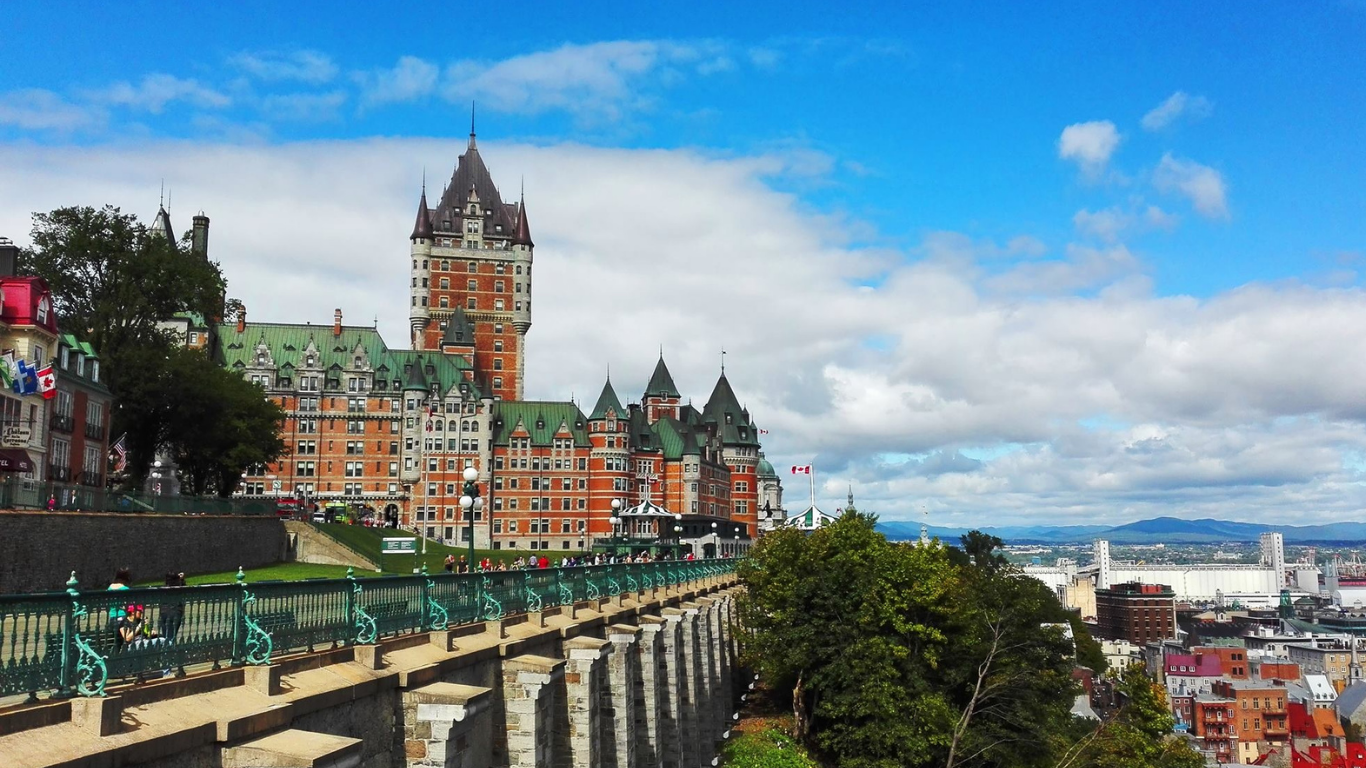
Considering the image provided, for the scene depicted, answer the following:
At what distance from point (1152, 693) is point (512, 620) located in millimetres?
25252

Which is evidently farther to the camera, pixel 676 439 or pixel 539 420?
pixel 676 439

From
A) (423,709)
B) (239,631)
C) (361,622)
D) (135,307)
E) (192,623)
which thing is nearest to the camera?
(192,623)

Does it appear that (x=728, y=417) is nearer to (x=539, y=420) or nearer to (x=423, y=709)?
(x=539, y=420)

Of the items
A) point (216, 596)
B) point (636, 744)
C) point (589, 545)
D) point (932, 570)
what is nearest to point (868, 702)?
point (932, 570)

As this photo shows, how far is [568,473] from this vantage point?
13888 cm

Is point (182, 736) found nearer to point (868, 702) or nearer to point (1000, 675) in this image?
point (868, 702)

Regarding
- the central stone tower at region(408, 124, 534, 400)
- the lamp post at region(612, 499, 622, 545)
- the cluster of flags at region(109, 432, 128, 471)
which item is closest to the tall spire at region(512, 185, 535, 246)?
the central stone tower at region(408, 124, 534, 400)

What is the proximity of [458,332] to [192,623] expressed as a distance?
134m

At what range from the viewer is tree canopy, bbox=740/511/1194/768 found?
1657 inches

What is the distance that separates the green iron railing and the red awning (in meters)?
30.3

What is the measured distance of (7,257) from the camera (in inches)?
2191

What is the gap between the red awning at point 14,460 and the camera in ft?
139

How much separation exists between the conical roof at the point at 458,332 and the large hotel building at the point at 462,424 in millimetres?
176

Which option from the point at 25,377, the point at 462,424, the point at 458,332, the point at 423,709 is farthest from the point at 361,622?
the point at 458,332
